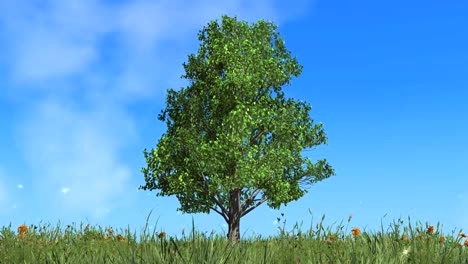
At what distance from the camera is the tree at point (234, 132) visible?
88.0ft

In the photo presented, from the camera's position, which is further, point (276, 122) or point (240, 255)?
point (276, 122)

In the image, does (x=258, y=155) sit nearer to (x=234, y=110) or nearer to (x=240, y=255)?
(x=234, y=110)

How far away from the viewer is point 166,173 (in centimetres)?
2878

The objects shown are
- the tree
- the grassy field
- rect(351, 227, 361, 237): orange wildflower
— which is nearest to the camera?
the grassy field

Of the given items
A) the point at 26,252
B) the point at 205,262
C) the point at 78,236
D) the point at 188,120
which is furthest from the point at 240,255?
the point at 188,120

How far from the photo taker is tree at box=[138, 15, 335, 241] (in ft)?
88.0

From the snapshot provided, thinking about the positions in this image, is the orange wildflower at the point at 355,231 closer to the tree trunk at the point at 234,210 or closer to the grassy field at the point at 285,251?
the grassy field at the point at 285,251

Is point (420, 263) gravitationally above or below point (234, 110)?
below

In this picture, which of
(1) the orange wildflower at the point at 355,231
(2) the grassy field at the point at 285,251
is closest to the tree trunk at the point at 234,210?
(2) the grassy field at the point at 285,251

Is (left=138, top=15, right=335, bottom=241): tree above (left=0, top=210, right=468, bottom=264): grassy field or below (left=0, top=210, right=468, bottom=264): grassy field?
above

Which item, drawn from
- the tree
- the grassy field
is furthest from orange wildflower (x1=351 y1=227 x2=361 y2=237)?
the tree

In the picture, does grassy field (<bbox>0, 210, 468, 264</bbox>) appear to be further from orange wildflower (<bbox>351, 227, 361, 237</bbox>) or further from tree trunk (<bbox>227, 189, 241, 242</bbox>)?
tree trunk (<bbox>227, 189, 241, 242</bbox>)

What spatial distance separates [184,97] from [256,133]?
4731 mm

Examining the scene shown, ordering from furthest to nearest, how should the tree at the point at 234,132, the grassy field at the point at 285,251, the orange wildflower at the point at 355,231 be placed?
the tree at the point at 234,132 < the orange wildflower at the point at 355,231 < the grassy field at the point at 285,251
